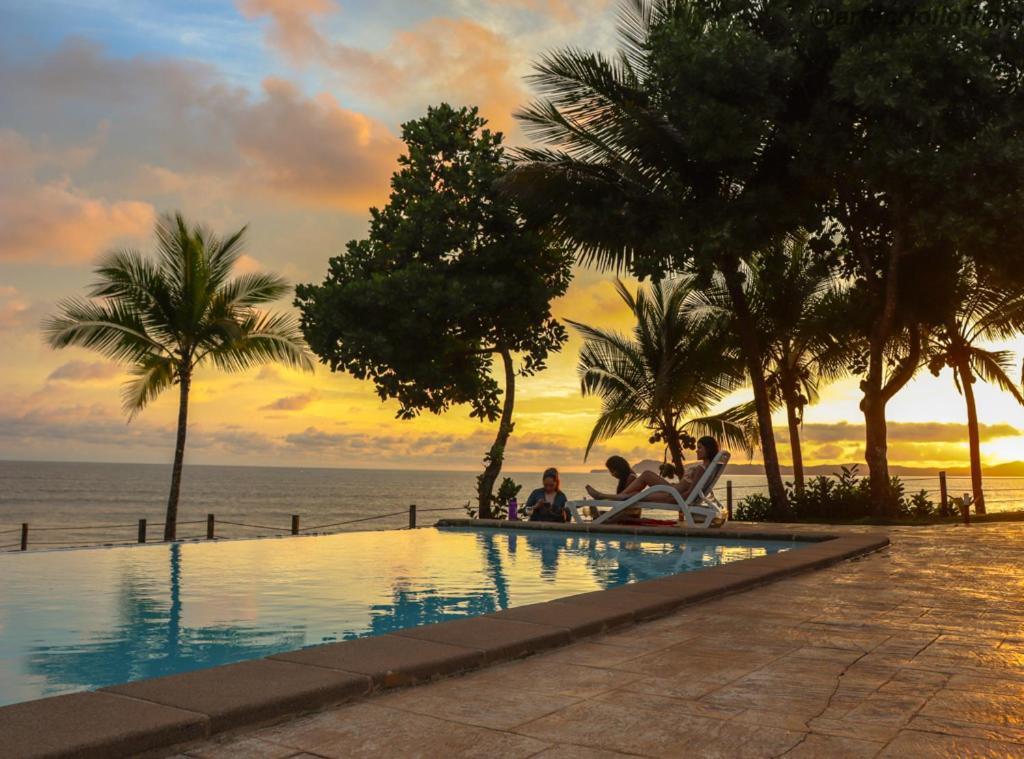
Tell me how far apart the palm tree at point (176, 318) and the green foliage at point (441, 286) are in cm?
131

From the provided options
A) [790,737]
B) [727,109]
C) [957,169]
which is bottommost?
[790,737]

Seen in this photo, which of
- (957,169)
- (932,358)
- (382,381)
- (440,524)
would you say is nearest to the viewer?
(957,169)

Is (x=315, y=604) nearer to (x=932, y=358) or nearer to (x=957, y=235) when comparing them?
(x=957, y=235)

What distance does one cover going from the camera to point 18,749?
287cm

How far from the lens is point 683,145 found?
1586 cm

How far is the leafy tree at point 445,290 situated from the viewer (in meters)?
19.0

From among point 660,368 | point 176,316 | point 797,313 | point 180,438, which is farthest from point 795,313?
point 180,438

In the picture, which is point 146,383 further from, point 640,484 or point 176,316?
point 640,484

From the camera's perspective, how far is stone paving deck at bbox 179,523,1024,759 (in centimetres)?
318

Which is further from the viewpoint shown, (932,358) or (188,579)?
(932,358)

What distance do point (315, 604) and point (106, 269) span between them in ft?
42.6

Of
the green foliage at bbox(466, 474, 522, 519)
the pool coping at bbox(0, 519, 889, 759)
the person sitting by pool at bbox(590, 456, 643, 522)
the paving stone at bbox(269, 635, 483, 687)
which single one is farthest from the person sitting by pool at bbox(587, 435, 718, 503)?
the paving stone at bbox(269, 635, 483, 687)

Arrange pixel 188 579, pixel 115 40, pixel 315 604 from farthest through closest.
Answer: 1. pixel 115 40
2. pixel 188 579
3. pixel 315 604

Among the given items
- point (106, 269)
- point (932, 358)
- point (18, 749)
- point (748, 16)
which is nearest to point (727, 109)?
point (748, 16)
